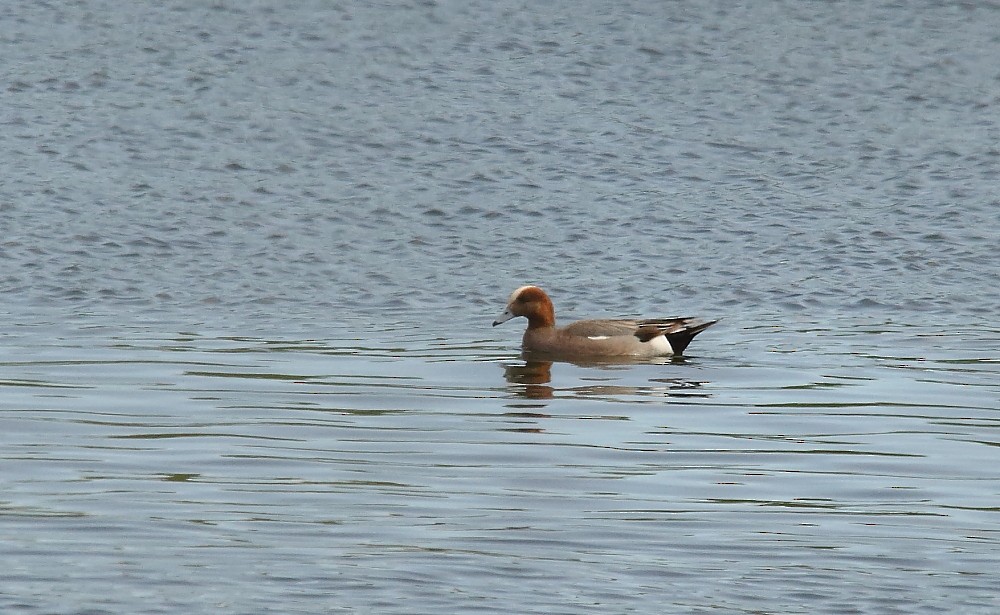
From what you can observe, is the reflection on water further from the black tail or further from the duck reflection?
the black tail

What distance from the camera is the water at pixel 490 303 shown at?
7375 millimetres

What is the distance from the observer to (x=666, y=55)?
73.5ft

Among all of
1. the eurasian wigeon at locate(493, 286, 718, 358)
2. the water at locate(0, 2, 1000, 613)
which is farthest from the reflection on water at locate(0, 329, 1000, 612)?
the eurasian wigeon at locate(493, 286, 718, 358)

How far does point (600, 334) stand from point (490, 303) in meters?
1.65

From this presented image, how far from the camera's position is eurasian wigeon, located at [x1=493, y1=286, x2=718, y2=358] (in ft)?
42.5

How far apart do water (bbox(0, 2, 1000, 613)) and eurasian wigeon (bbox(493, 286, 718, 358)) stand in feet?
0.82

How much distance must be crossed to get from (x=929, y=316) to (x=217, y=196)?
699 centimetres

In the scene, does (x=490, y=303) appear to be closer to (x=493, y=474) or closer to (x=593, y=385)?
(x=593, y=385)

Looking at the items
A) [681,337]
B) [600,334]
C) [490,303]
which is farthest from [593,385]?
[490,303]

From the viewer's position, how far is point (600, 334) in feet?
42.8

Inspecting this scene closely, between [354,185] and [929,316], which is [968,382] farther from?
[354,185]

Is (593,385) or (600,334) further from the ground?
(600,334)

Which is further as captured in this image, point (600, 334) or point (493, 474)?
point (600, 334)

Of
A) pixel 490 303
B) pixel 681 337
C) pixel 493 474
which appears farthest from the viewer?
pixel 490 303
